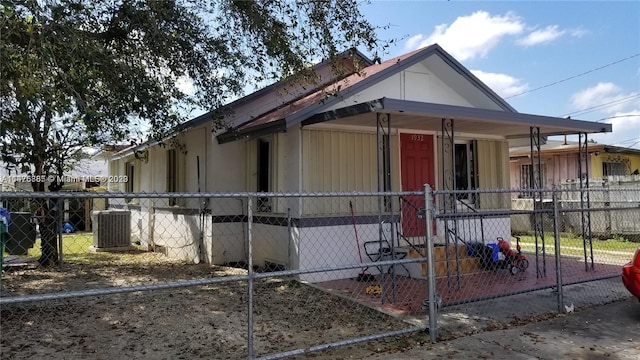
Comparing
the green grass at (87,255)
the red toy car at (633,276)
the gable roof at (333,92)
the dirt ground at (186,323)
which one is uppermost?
the gable roof at (333,92)

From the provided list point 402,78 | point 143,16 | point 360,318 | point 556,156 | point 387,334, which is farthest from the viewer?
point 556,156

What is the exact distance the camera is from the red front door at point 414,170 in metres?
9.66

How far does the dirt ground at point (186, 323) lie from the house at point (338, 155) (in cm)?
149

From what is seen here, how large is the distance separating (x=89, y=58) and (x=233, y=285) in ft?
14.2

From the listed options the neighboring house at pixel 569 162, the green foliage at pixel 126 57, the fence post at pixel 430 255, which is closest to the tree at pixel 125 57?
the green foliage at pixel 126 57

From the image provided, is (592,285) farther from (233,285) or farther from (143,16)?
(143,16)

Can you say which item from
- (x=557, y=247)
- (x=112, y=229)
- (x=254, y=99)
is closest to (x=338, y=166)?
(x=254, y=99)

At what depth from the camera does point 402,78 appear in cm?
1009

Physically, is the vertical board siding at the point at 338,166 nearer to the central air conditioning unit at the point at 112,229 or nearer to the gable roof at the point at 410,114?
the gable roof at the point at 410,114

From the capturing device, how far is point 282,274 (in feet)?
13.7

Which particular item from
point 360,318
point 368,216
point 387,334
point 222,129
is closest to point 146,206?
point 222,129

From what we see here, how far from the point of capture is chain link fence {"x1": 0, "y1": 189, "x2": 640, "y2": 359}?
16.5ft

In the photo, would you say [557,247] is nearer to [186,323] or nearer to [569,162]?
[186,323]

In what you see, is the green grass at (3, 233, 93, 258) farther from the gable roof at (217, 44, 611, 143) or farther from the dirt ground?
the gable roof at (217, 44, 611, 143)
